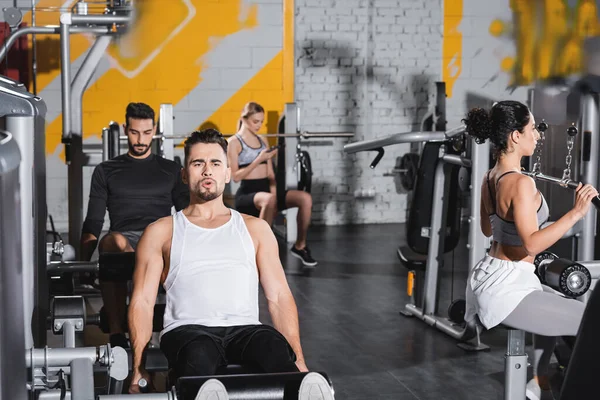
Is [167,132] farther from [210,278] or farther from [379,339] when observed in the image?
[210,278]

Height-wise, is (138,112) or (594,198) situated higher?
(138,112)

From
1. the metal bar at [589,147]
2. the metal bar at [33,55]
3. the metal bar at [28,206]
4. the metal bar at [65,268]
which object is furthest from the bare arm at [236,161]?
the metal bar at [28,206]

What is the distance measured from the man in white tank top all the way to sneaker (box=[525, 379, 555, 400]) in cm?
118

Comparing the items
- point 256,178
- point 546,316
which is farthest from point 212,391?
point 256,178

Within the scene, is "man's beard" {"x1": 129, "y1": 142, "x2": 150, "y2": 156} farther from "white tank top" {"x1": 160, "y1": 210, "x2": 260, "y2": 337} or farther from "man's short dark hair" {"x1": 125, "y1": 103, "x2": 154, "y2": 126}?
"white tank top" {"x1": 160, "y1": 210, "x2": 260, "y2": 337}

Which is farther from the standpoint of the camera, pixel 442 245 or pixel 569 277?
pixel 442 245

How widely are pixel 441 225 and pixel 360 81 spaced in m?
3.76

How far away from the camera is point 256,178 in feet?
20.4

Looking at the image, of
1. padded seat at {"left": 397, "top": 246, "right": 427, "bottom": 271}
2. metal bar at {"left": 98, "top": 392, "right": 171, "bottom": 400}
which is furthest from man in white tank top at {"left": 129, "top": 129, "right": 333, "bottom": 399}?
padded seat at {"left": 397, "top": 246, "right": 427, "bottom": 271}

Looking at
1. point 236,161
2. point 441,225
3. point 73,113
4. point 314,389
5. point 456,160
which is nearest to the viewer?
point 314,389

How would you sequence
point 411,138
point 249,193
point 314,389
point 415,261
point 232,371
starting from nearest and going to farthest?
point 314,389 → point 232,371 → point 411,138 → point 415,261 → point 249,193

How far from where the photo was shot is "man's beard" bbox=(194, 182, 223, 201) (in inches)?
102

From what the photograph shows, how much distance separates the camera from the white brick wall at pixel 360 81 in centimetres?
790

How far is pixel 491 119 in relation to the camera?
2.90 metres
